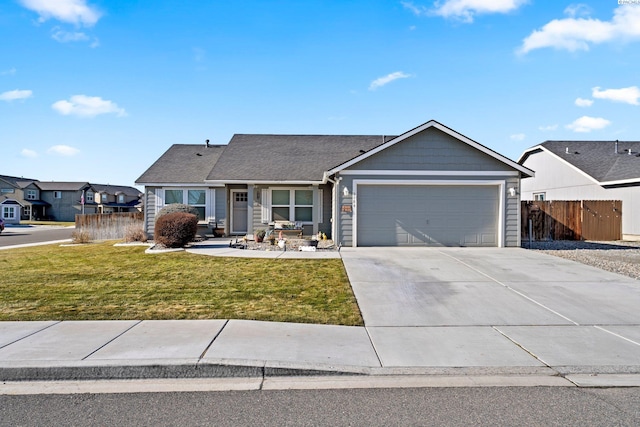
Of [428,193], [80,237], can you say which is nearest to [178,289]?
[428,193]

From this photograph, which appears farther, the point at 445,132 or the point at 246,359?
the point at 445,132

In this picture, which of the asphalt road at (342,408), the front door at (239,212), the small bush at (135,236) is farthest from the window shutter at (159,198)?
the asphalt road at (342,408)

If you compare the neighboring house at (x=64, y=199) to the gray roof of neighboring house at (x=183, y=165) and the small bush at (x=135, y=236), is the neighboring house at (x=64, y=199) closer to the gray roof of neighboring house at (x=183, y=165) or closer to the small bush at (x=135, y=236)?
the gray roof of neighboring house at (x=183, y=165)

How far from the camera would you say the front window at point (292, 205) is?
18922 mm

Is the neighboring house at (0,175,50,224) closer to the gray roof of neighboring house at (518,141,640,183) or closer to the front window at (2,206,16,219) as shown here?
the front window at (2,206,16,219)

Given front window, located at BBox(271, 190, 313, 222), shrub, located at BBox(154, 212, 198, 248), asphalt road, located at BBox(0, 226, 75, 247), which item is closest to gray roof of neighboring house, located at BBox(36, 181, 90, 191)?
asphalt road, located at BBox(0, 226, 75, 247)

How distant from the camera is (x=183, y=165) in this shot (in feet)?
71.0

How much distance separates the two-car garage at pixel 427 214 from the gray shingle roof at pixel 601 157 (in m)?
10.5

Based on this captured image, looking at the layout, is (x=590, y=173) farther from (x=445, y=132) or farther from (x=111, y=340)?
(x=111, y=340)

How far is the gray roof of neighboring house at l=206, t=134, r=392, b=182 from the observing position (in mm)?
19062

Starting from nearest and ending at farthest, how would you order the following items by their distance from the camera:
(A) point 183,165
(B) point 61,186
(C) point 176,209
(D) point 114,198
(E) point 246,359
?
(E) point 246,359
(C) point 176,209
(A) point 183,165
(B) point 61,186
(D) point 114,198

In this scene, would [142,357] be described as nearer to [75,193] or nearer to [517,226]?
[517,226]

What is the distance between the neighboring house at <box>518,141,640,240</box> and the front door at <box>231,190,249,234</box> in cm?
1901

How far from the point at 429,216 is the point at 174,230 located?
9.49 metres
